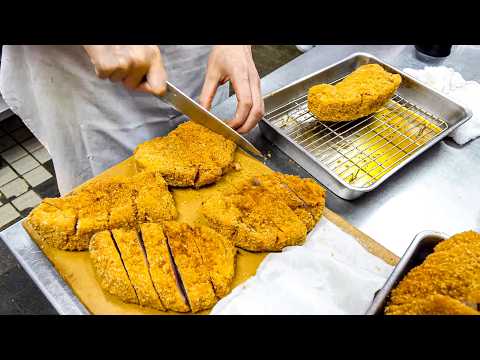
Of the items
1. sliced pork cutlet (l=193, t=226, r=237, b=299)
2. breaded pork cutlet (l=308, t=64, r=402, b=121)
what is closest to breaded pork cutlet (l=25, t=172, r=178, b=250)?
sliced pork cutlet (l=193, t=226, r=237, b=299)

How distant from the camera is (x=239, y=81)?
2.26 meters

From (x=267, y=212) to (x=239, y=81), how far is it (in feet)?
2.57

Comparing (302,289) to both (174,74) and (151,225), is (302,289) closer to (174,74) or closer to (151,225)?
(151,225)

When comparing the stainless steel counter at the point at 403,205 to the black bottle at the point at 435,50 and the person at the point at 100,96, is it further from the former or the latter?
the black bottle at the point at 435,50

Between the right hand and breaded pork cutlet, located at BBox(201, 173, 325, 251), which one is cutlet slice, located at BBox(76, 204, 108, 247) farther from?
the right hand

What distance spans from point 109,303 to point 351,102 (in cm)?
171

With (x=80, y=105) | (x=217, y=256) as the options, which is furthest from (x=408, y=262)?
(x=80, y=105)

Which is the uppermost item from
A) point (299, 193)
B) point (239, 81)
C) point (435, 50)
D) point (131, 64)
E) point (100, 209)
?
point (131, 64)

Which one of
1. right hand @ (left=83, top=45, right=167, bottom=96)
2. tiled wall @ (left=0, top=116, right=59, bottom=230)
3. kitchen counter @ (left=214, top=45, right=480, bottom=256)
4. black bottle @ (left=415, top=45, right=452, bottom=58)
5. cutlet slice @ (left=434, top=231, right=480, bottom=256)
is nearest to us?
cutlet slice @ (left=434, top=231, right=480, bottom=256)

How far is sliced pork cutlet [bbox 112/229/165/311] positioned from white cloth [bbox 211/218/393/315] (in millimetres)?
267

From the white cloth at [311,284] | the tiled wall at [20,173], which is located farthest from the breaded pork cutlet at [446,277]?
the tiled wall at [20,173]

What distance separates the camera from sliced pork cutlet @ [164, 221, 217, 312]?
1.69 metres

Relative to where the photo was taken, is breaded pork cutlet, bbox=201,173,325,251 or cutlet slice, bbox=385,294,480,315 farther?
breaded pork cutlet, bbox=201,173,325,251

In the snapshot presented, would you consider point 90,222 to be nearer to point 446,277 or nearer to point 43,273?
point 43,273
